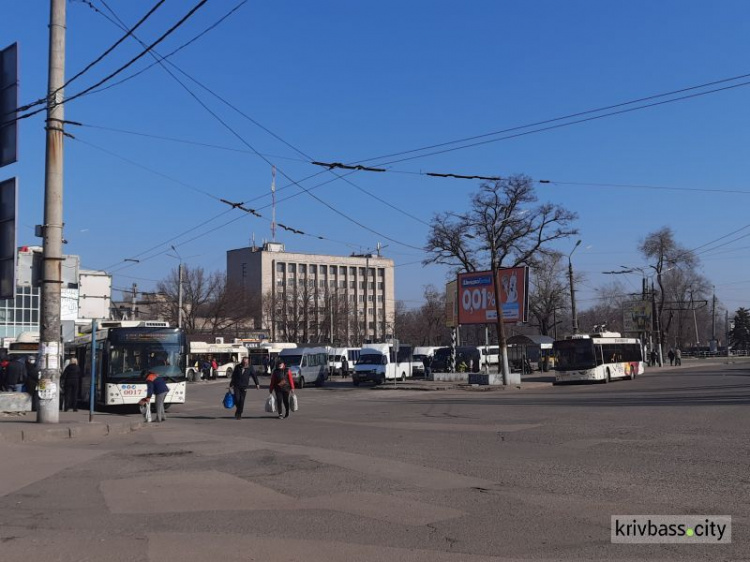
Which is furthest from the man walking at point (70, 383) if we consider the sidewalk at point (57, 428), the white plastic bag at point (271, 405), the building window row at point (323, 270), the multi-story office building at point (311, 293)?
the building window row at point (323, 270)

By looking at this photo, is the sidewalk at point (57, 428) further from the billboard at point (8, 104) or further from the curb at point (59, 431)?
the billboard at point (8, 104)

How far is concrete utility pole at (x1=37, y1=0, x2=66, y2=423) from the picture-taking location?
679 inches

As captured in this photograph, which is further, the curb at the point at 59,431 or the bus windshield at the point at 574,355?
the bus windshield at the point at 574,355

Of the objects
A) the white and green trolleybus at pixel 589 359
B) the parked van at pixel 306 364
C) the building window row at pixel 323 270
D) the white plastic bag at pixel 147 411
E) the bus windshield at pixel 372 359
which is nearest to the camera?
the white plastic bag at pixel 147 411

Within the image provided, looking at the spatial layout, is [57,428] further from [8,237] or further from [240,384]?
[240,384]

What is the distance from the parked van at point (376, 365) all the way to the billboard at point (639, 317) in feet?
108

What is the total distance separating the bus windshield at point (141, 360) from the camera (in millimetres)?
24562

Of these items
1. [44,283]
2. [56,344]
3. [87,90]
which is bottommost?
[56,344]

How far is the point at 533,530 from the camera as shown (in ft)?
23.8

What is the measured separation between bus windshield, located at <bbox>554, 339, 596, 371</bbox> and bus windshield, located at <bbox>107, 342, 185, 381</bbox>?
87.1ft

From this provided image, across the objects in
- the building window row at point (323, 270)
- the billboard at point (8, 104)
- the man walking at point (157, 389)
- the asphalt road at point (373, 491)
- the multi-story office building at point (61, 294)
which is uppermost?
the building window row at point (323, 270)

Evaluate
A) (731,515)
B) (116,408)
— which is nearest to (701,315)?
(116,408)

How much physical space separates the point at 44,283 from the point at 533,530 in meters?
14.0

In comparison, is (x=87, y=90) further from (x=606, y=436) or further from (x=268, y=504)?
(x=606, y=436)
